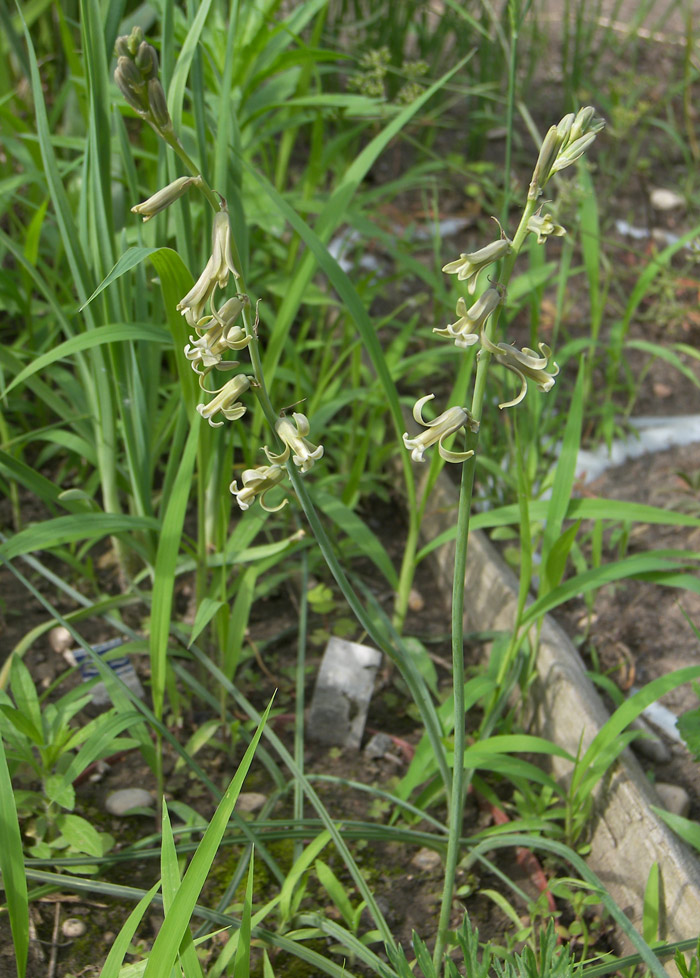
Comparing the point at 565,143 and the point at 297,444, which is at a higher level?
the point at 565,143

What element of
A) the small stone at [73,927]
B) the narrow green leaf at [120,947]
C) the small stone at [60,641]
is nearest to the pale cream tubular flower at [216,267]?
the narrow green leaf at [120,947]

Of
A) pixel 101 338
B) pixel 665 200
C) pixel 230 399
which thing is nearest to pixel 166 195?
pixel 230 399

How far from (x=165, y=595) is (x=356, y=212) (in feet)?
3.23

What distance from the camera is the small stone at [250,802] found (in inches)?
56.2

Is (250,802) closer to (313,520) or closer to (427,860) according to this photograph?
(427,860)

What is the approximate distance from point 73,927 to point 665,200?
2946 mm

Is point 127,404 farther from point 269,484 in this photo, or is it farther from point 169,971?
point 169,971

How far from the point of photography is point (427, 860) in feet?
4.53

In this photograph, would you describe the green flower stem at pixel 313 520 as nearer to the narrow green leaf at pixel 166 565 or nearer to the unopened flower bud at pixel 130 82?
the unopened flower bud at pixel 130 82

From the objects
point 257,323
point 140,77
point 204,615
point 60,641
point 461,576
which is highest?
point 140,77

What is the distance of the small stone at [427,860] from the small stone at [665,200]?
2562 millimetres

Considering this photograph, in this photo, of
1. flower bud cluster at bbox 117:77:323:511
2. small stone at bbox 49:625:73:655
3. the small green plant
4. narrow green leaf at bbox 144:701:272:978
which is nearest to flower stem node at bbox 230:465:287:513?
flower bud cluster at bbox 117:77:323:511

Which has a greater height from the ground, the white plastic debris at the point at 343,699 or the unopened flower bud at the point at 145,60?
the unopened flower bud at the point at 145,60

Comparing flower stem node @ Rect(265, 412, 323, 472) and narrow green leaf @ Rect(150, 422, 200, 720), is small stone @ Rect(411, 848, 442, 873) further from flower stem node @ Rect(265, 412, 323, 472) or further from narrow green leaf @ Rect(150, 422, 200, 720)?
flower stem node @ Rect(265, 412, 323, 472)
